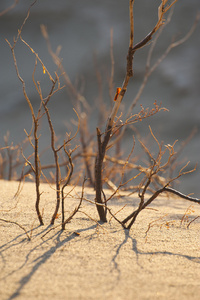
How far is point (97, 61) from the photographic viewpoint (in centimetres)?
383

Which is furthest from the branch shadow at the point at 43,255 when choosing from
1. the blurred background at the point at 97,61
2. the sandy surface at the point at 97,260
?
the blurred background at the point at 97,61

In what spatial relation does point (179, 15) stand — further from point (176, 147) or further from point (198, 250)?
point (198, 250)

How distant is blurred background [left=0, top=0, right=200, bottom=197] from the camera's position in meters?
3.74

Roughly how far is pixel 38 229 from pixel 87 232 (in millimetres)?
132

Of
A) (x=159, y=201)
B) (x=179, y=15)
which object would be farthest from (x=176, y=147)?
(x=159, y=201)

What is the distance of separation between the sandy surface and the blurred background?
259 cm

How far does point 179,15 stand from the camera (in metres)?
4.00

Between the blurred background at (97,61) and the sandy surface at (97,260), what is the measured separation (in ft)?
8.51

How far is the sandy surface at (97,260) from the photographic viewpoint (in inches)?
28.6

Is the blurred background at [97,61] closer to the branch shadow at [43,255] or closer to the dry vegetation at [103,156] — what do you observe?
the dry vegetation at [103,156]

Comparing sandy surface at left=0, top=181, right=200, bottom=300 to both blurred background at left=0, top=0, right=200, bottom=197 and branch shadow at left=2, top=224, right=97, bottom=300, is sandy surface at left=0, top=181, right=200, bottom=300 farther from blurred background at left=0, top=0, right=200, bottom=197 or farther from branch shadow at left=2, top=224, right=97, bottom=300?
blurred background at left=0, top=0, right=200, bottom=197

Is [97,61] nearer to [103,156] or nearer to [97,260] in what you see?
[103,156]

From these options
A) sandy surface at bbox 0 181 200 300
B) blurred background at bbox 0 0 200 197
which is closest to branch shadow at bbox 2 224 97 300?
sandy surface at bbox 0 181 200 300

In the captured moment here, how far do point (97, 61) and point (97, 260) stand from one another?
319 centimetres
